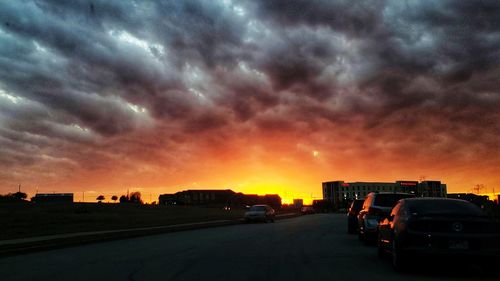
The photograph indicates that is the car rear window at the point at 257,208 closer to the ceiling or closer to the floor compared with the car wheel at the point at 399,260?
closer to the ceiling

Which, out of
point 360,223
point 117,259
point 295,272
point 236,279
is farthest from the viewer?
point 360,223

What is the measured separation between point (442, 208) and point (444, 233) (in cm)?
97

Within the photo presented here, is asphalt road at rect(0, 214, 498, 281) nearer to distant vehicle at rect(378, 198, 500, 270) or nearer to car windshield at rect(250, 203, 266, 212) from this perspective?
distant vehicle at rect(378, 198, 500, 270)

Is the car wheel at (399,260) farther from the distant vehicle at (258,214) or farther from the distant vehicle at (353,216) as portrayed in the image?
the distant vehicle at (258,214)

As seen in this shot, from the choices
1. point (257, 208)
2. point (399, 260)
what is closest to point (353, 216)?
point (399, 260)

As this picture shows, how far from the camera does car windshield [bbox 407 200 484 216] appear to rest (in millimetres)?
10028

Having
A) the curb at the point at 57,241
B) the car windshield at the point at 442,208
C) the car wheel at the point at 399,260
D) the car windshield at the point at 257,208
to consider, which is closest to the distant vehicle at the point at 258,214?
the car windshield at the point at 257,208

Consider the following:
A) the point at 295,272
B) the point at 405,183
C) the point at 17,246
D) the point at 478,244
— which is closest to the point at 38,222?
the point at 17,246

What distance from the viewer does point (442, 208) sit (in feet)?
33.9

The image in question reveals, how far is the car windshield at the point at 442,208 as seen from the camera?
10.0 metres

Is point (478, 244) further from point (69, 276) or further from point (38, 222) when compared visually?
point (38, 222)

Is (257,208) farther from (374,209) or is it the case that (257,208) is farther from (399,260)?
(399,260)

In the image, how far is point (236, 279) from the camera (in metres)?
9.27

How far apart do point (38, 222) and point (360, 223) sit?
21.2 meters
